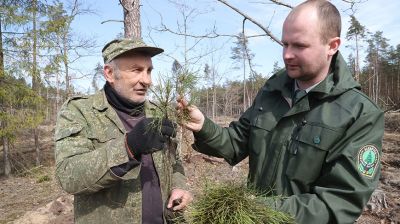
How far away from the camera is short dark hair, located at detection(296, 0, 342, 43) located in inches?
68.9

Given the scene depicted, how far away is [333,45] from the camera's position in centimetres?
183

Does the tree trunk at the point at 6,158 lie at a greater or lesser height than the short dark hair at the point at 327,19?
lesser

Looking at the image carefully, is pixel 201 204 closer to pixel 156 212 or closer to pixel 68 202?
pixel 156 212

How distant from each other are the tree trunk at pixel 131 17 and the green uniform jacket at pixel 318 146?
10.8 ft

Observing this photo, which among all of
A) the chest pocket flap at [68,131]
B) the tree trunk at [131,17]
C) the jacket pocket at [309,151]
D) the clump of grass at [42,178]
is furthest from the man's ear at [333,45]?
the clump of grass at [42,178]

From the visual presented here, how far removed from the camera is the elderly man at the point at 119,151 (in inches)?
77.9

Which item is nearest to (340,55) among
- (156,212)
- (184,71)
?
(184,71)

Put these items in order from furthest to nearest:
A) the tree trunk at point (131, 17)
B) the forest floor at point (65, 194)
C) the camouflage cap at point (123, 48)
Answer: the forest floor at point (65, 194), the tree trunk at point (131, 17), the camouflage cap at point (123, 48)

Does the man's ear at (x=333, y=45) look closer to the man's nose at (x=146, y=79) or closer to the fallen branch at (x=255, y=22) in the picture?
the man's nose at (x=146, y=79)

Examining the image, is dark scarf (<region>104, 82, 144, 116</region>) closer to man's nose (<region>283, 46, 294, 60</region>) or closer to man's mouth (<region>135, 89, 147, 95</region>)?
man's mouth (<region>135, 89, 147, 95</region>)

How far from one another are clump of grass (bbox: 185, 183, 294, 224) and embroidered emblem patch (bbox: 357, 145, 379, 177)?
0.46m

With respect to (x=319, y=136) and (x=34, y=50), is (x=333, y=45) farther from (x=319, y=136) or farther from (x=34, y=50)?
(x=34, y=50)

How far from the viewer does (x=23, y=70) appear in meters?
13.5

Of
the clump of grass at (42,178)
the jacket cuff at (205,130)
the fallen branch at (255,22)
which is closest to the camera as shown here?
the jacket cuff at (205,130)
